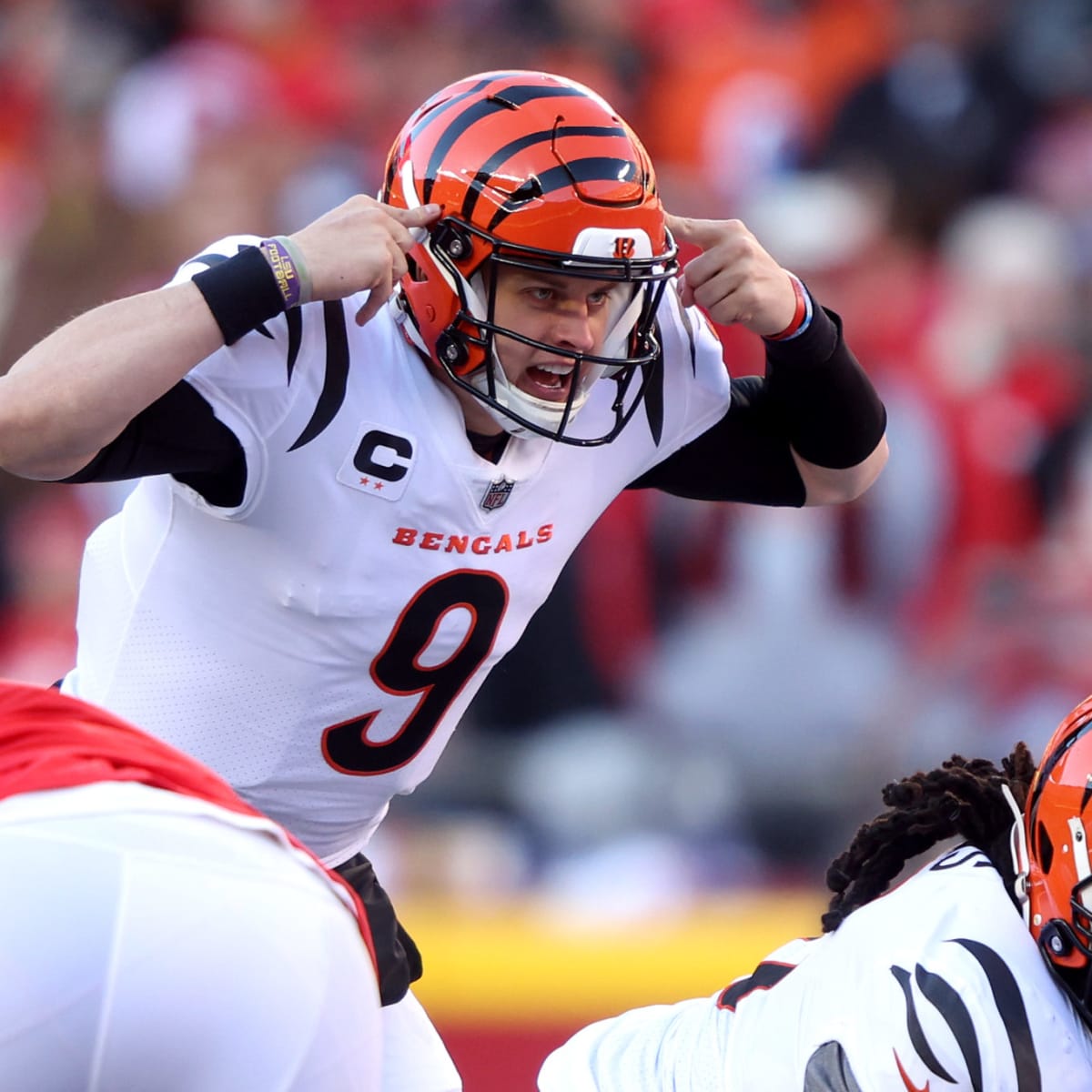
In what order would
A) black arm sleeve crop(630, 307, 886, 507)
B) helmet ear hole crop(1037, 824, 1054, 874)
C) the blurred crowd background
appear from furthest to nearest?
the blurred crowd background → black arm sleeve crop(630, 307, 886, 507) → helmet ear hole crop(1037, 824, 1054, 874)

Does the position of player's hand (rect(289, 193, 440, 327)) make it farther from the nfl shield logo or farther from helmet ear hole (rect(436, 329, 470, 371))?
the nfl shield logo

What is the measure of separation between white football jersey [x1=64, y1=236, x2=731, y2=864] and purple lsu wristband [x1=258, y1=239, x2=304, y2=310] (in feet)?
0.32

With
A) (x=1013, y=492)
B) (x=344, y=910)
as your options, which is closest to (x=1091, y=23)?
(x=1013, y=492)

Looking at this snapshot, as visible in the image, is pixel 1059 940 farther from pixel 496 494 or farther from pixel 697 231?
pixel 697 231

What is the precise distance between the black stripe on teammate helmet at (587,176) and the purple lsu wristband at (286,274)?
1.01 feet

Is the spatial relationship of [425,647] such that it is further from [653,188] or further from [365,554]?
[653,188]

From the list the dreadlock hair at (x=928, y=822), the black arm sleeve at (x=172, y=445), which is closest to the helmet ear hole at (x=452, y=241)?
the black arm sleeve at (x=172, y=445)

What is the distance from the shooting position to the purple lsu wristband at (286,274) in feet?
7.93

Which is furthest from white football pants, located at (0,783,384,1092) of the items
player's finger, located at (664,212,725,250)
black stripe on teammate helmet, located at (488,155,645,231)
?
player's finger, located at (664,212,725,250)

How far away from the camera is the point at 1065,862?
2240 mm

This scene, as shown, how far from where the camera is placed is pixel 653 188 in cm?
269

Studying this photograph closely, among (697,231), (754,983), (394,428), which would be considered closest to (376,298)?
(394,428)

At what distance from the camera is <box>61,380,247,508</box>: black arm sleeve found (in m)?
2.38

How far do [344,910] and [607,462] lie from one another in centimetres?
124
